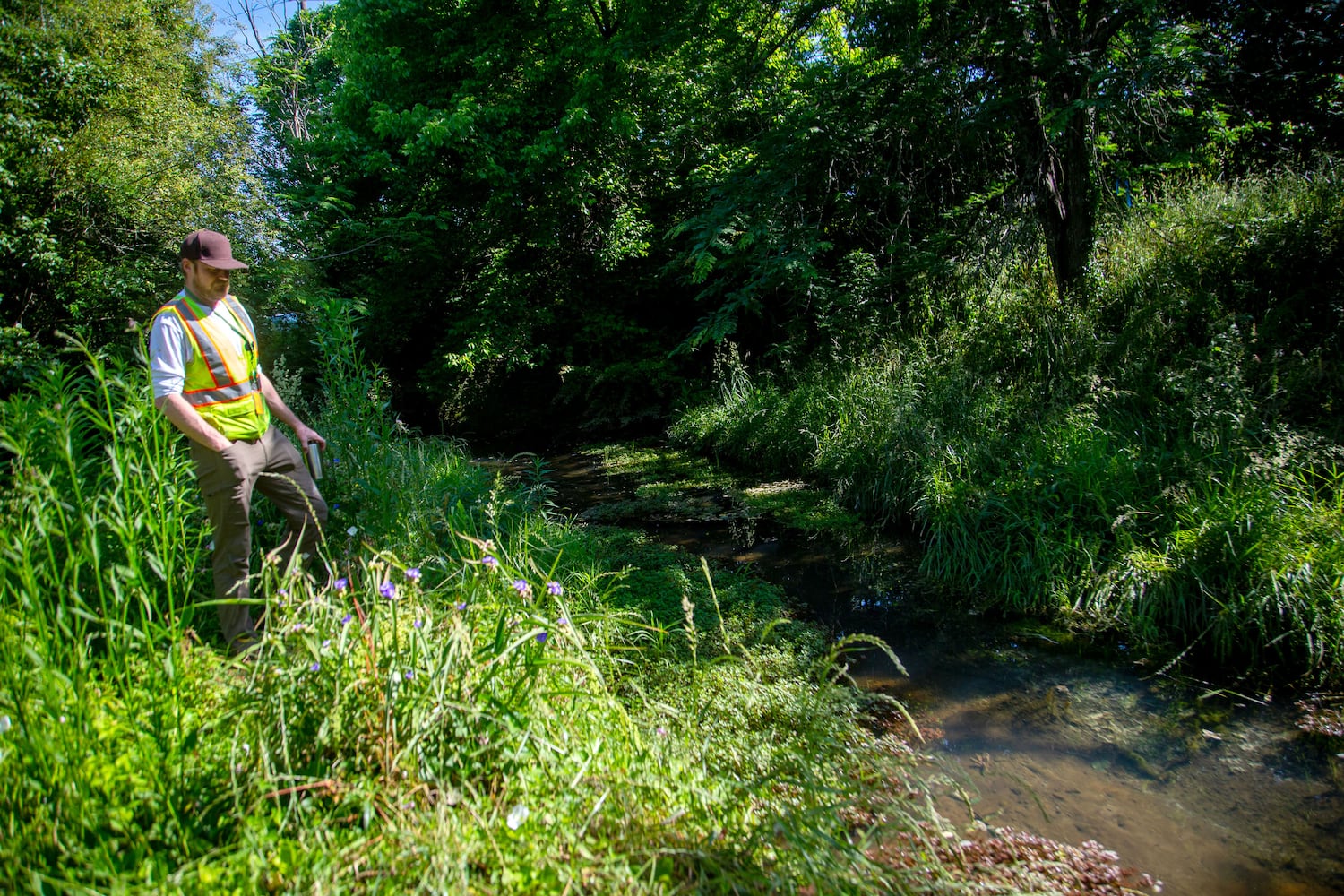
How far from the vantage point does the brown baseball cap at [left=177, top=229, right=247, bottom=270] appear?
286cm

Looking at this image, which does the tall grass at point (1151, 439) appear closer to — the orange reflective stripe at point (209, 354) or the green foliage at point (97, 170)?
the orange reflective stripe at point (209, 354)

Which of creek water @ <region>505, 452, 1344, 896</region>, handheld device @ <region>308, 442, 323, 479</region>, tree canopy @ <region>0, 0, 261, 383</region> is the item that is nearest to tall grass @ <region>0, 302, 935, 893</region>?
creek water @ <region>505, 452, 1344, 896</region>

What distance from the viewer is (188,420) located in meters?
2.67

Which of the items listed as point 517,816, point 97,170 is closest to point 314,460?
point 517,816

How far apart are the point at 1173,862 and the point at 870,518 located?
3.86 meters

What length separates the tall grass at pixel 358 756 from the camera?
1521 millimetres

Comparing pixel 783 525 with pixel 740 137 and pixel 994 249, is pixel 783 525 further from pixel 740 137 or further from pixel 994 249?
pixel 740 137

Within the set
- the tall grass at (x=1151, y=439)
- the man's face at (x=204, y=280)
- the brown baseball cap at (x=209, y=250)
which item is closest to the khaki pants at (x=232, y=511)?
the man's face at (x=204, y=280)

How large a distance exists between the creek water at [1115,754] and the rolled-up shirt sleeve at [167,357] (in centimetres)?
321

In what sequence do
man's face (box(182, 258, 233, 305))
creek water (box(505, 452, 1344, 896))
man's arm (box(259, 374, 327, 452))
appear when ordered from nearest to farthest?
creek water (box(505, 452, 1344, 896)), man's face (box(182, 258, 233, 305)), man's arm (box(259, 374, 327, 452))

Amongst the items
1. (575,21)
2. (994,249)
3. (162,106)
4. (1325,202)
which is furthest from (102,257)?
(1325,202)

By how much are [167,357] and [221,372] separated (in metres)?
0.21

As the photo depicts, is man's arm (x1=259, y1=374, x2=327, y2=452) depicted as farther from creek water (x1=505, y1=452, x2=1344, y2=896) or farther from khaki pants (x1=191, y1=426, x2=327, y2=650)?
creek water (x1=505, y1=452, x2=1344, y2=896)

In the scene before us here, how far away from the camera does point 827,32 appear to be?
11477 mm
